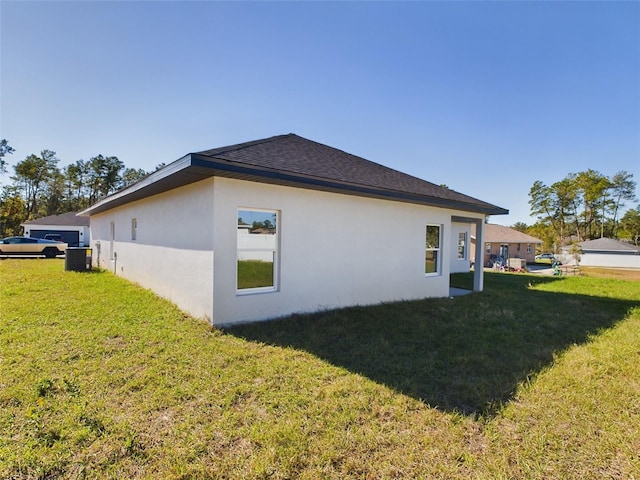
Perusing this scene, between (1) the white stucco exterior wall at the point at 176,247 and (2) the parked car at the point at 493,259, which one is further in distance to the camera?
(2) the parked car at the point at 493,259

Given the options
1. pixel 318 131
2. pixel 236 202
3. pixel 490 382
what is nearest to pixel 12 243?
pixel 318 131

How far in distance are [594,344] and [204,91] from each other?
11018 millimetres

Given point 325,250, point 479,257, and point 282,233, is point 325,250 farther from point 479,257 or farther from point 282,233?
point 479,257

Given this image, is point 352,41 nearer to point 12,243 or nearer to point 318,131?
point 318,131

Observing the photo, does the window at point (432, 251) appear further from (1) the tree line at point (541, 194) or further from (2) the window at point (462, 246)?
(1) the tree line at point (541, 194)

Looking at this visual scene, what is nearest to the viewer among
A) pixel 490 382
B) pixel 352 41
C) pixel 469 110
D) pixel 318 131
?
pixel 490 382

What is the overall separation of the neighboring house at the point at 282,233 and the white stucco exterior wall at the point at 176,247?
0.08 ft

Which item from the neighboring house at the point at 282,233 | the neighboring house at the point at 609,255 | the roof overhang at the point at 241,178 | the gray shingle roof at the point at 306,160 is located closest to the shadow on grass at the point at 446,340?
the neighboring house at the point at 282,233

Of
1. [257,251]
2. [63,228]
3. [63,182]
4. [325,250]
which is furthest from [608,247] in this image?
[63,182]

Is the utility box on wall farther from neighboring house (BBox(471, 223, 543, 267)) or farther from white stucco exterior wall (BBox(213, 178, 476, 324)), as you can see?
neighboring house (BBox(471, 223, 543, 267))

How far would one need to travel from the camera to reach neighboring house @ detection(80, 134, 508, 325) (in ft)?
18.0

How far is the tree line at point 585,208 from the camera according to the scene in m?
48.0

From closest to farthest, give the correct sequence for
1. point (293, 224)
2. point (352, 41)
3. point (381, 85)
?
point (293, 224) < point (352, 41) < point (381, 85)

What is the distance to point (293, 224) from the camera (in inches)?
247
